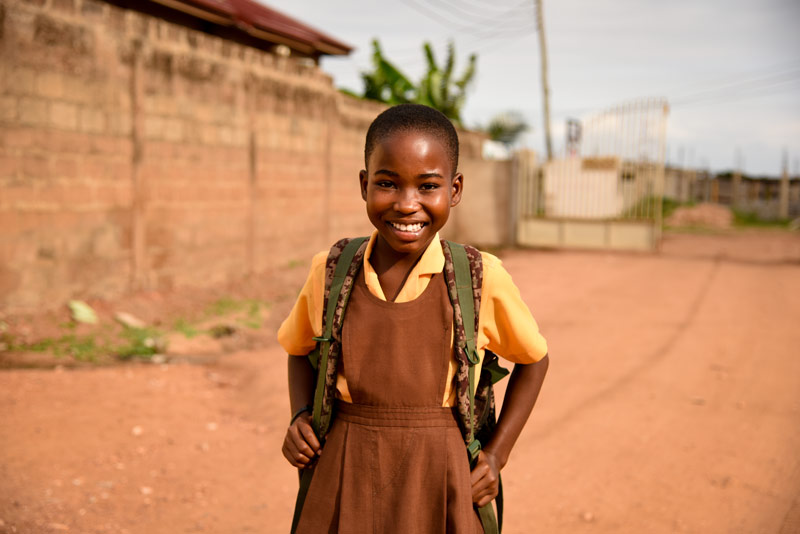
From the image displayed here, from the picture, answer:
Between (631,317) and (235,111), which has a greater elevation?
(235,111)

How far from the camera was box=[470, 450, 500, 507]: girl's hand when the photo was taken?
162 cm

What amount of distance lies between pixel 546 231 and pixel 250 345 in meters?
9.44

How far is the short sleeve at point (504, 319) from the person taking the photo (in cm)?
165

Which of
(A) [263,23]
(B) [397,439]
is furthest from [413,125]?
(A) [263,23]

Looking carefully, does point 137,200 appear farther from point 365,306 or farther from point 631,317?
point 365,306

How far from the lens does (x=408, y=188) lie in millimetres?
1604

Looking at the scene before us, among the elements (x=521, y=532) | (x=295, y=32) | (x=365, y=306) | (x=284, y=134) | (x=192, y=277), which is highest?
(x=295, y=32)

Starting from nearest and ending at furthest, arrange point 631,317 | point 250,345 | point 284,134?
point 250,345 < point 631,317 < point 284,134

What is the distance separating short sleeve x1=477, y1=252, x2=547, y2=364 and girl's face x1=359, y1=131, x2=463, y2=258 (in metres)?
0.19

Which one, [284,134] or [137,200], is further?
[284,134]

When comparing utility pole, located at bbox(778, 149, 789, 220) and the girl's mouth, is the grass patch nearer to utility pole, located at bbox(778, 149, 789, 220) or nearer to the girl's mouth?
the girl's mouth

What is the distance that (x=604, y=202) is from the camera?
555 inches

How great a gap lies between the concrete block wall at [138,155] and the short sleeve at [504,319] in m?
5.30

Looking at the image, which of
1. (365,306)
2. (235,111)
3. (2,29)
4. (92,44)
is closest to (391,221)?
(365,306)
